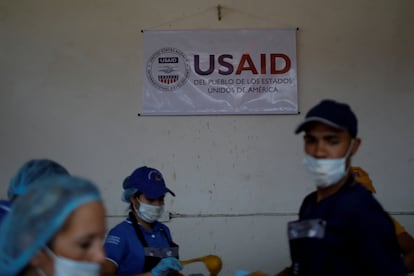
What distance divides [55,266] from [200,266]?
265 cm

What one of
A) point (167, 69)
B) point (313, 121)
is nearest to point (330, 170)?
point (313, 121)

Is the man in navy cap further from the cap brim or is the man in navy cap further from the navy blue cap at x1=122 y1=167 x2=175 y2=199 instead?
the navy blue cap at x1=122 y1=167 x2=175 y2=199

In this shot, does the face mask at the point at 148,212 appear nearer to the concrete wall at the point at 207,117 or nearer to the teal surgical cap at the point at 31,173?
the teal surgical cap at the point at 31,173

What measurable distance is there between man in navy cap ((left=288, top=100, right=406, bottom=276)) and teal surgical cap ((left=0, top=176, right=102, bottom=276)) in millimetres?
753

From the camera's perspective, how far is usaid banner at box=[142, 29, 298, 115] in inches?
153

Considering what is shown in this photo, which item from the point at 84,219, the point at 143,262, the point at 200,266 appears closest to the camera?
the point at 84,219

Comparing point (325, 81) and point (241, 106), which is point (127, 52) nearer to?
point (241, 106)

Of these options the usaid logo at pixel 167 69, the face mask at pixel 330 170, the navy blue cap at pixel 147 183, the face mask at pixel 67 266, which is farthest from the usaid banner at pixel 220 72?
the face mask at pixel 67 266

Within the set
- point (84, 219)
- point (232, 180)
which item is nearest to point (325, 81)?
point (232, 180)

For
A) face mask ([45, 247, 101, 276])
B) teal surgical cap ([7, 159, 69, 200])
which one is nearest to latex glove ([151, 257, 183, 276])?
teal surgical cap ([7, 159, 69, 200])

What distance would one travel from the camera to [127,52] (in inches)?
155

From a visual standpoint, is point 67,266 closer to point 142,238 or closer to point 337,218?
point 337,218

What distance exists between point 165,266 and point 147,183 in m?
0.40

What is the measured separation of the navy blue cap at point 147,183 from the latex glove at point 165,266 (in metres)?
0.30
